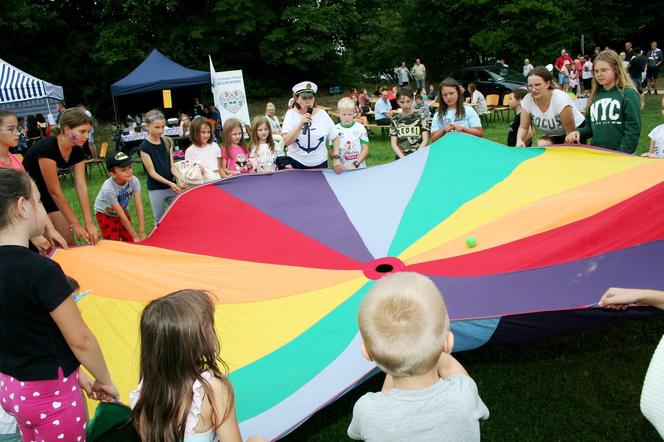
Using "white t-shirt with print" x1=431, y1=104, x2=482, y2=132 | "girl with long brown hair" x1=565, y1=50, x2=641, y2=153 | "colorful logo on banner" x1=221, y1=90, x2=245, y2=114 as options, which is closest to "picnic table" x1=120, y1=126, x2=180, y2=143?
"colorful logo on banner" x1=221, y1=90, x2=245, y2=114

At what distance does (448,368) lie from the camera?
169 centimetres

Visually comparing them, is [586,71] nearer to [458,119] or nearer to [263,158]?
[458,119]

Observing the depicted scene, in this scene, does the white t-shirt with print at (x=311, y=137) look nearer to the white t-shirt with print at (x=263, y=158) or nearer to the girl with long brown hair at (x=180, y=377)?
the white t-shirt with print at (x=263, y=158)

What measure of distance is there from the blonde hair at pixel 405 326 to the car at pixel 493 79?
15584 millimetres

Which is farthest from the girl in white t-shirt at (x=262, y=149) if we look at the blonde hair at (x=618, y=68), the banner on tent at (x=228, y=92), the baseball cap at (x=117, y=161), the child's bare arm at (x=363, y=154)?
the banner on tent at (x=228, y=92)

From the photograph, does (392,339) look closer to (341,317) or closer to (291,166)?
(341,317)

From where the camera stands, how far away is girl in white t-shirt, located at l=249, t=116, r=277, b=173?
5465 millimetres

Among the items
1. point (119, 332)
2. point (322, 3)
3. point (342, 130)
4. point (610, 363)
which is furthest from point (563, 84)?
point (119, 332)

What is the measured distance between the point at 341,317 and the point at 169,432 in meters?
1.33

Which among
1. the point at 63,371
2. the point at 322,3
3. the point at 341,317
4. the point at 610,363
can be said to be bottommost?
the point at 610,363

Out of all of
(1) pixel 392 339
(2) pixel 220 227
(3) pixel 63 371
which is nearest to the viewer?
(1) pixel 392 339

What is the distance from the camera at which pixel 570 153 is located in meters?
4.31

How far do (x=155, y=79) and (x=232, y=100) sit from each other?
217 cm

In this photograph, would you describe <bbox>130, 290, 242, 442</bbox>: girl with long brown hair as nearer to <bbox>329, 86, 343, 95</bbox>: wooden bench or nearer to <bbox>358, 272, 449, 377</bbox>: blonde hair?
<bbox>358, 272, 449, 377</bbox>: blonde hair
